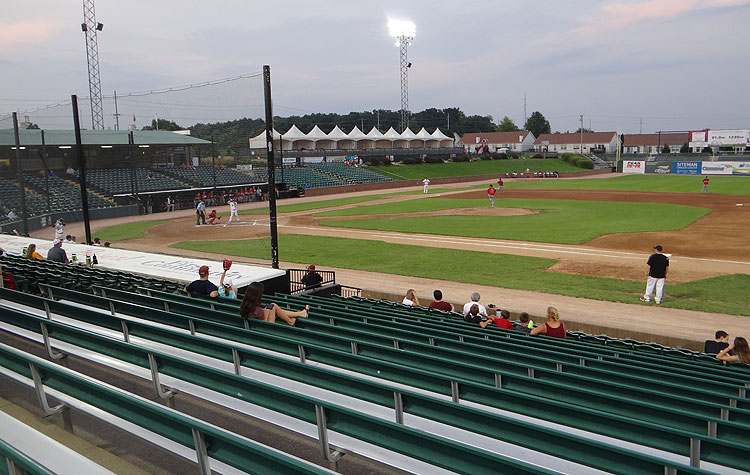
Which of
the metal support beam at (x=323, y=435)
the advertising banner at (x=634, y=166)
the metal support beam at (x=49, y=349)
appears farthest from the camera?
the advertising banner at (x=634, y=166)

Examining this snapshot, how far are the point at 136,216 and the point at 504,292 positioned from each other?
36.7 metres

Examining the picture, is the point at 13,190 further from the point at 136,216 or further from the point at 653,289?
the point at 653,289

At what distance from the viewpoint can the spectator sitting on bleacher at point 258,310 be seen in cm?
721

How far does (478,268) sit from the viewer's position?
21359 millimetres

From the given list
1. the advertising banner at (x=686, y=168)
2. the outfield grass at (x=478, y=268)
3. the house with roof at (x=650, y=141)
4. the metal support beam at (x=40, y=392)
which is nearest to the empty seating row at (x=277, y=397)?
the metal support beam at (x=40, y=392)

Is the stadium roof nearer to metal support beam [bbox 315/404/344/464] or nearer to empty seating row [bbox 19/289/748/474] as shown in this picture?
empty seating row [bbox 19/289/748/474]

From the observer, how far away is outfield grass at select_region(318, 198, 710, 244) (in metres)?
29.8

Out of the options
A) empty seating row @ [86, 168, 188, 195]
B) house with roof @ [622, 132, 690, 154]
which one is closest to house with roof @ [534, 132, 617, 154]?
house with roof @ [622, 132, 690, 154]

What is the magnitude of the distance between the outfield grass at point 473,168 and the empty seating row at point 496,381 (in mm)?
70989

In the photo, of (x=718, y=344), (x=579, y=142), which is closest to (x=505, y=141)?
(x=579, y=142)

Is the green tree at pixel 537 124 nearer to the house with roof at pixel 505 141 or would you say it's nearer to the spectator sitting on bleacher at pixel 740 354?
the house with roof at pixel 505 141

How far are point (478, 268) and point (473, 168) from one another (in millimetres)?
71782

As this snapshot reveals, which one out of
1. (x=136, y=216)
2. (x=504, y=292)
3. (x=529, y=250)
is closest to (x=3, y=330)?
(x=504, y=292)

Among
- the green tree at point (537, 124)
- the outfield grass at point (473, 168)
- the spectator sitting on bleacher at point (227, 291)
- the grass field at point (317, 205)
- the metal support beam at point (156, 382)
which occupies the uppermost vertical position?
the green tree at point (537, 124)
